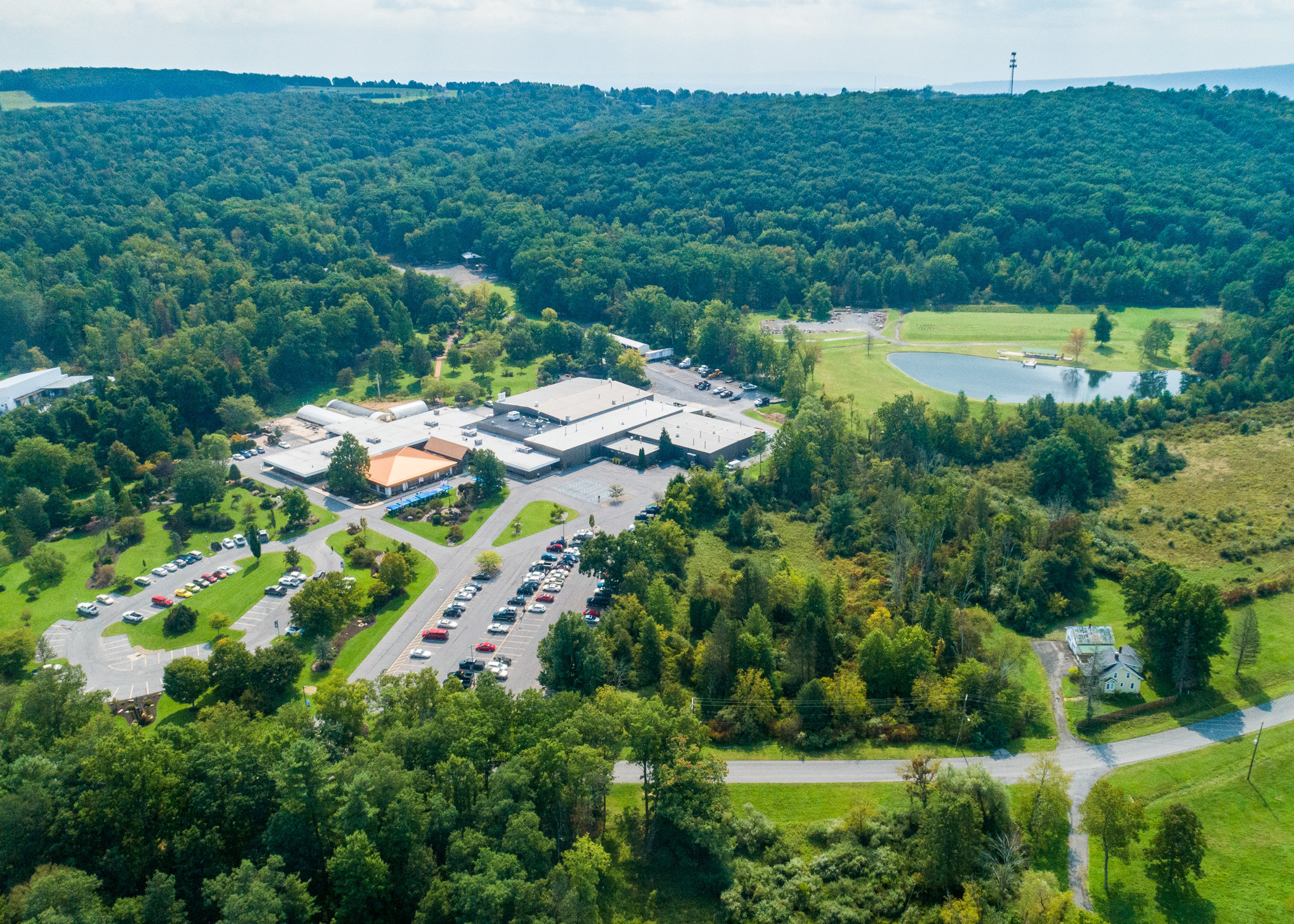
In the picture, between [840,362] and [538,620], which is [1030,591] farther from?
[840,362]

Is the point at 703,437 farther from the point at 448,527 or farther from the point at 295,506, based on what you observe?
the point at 295,506

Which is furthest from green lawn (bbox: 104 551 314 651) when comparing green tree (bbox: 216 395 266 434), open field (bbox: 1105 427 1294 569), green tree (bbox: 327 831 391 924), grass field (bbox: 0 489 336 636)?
open field (bbox: 1105 427 1294 569)

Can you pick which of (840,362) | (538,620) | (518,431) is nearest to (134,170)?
(518,431)

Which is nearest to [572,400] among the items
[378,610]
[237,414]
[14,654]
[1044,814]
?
[237,414]

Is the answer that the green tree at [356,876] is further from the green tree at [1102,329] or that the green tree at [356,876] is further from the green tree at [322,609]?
the green tree at [1102,329]

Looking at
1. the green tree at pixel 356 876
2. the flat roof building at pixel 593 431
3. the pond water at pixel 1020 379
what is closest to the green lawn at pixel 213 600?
the flat roof building at pixel 593 431

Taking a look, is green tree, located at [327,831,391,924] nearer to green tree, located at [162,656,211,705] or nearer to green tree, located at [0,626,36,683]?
green tree, located at [162,656,211,705]
